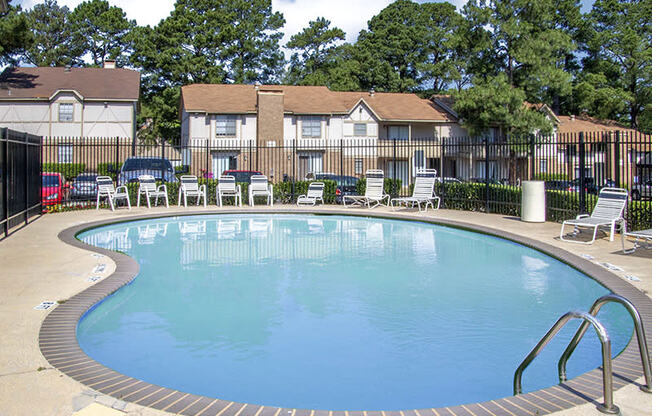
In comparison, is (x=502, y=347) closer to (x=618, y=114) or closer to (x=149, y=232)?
(x=149, y=232)

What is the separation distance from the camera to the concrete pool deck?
337cm

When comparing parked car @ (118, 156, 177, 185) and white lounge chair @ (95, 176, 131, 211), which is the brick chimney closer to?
parked car @ (118, 156, 177, 185)

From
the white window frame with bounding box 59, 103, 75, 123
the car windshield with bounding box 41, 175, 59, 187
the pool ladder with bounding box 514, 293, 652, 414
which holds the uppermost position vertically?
the white window frame with bounding box 59, 103, 75, 123

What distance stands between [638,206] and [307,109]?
2574 centimetres

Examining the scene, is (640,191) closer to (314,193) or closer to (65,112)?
(314,193)

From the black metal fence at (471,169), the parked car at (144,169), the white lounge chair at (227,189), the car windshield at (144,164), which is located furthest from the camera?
the car windshield at (144,164)

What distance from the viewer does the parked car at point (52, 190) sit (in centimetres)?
1573

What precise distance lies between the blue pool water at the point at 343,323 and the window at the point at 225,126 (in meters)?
24.4

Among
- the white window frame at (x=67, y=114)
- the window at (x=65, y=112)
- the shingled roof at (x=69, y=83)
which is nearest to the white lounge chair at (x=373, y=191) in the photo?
the shingled roof at (x=69, y=83)

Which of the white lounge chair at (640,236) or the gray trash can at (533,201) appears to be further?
the gray trash can at (533,201)

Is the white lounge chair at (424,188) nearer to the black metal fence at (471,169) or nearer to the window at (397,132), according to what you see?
the black metal fence at (471,169)

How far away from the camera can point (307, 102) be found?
118ft

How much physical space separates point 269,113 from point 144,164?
14.7 meters

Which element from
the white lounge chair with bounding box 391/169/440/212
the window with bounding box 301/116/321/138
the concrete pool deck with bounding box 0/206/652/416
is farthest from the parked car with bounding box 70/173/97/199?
the window with bounding box 301/116/321/138
